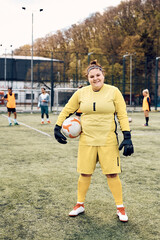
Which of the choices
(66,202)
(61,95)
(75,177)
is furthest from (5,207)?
(61,95)

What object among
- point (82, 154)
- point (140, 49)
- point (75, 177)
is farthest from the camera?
point (140, 49)

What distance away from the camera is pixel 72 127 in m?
4.05

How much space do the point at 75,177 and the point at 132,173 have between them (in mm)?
1148

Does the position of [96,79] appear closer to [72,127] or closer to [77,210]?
[72,127]

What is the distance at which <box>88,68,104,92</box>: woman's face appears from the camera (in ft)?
12.6

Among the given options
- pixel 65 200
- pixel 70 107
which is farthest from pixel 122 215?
pixel 70 107

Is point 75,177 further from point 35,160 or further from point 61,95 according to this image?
point 61,95

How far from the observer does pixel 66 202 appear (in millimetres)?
4555

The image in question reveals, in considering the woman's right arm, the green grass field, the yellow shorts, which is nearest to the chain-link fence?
the green grass field

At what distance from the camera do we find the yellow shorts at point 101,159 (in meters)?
3.82

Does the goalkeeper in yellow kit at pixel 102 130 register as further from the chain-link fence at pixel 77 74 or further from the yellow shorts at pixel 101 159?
the chain-link fence at pixel 77 74

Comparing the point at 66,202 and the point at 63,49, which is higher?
the point at 63,49

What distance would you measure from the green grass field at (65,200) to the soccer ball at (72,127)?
3.38ft

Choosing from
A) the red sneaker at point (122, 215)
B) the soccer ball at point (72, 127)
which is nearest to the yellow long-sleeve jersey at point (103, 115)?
the soccer ball at point (72, 127)
